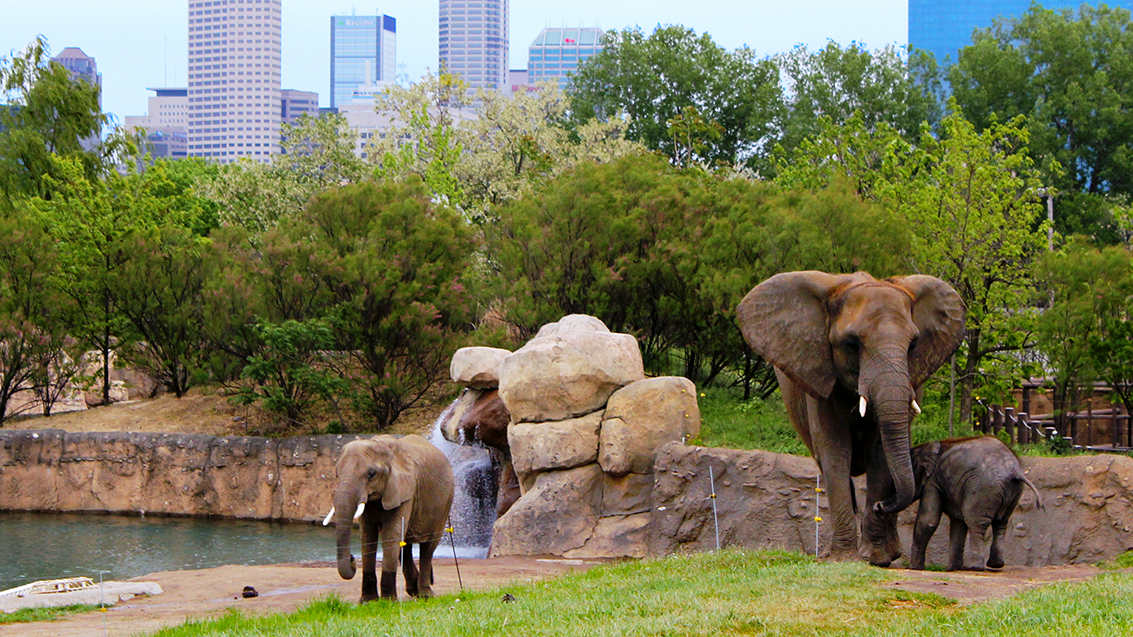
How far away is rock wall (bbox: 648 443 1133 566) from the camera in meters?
12.5

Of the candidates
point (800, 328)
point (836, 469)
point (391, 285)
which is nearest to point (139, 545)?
point (391, 285)

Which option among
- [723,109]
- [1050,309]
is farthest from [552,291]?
[723,109]

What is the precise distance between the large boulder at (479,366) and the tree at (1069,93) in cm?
3371

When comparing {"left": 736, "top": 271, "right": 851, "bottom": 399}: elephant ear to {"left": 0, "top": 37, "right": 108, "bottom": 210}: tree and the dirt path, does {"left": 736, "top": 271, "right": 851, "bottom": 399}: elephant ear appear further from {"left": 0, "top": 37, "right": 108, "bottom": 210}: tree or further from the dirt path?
{"left": 0, "top": 37, "right": 108, "bottom": 210}: tree

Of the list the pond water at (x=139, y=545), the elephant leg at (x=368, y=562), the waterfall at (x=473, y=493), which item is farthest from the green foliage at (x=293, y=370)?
the elephant leg at (x=368, y=562)

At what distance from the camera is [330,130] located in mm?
36469

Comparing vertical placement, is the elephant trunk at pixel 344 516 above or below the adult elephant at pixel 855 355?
below

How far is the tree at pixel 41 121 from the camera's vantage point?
35438 millimetres

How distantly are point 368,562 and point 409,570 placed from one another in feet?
2.68

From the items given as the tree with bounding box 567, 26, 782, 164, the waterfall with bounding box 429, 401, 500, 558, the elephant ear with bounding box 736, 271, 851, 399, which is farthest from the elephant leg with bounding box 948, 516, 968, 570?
the tree with bounding box 567, 26, 782, 164

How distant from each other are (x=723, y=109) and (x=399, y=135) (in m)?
22.4

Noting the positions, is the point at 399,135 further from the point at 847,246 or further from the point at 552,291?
the point at 847,246

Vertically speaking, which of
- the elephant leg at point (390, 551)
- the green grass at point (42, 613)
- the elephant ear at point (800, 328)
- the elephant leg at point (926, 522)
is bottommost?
the green grass at point (42, 613)

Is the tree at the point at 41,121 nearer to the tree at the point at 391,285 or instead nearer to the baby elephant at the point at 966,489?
the tree at the point at 391,285
